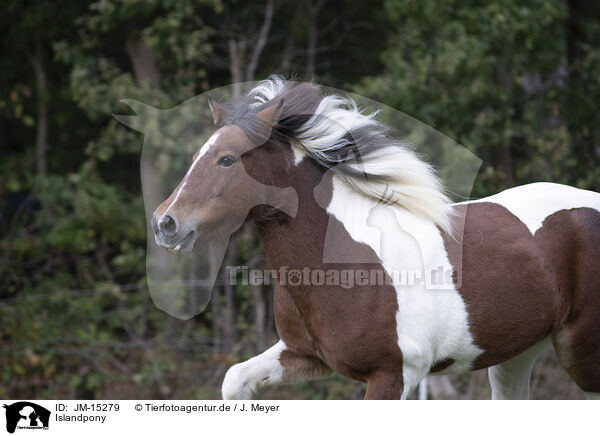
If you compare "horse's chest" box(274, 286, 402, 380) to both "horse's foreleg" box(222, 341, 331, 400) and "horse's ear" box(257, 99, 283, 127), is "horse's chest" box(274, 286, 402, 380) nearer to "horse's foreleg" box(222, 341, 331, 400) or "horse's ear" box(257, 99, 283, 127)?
"horse's foreleg" box(222, 341, 331, 400)

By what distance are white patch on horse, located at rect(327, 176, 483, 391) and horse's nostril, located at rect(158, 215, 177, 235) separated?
0.73 meters

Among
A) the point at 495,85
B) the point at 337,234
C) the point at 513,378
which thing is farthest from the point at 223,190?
the point at 495,85

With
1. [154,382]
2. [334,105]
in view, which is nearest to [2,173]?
[154,382]

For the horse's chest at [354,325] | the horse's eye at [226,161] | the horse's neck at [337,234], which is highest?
the horse's eye at [226,161]

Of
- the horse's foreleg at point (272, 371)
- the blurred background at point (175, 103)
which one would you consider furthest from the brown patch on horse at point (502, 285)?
the blurred background at point (175, 103)

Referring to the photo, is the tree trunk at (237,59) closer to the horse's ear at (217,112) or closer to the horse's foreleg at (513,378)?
the horse's ear at (217,112)

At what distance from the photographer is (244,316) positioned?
6.80 m

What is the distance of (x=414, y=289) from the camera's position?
3.00 m

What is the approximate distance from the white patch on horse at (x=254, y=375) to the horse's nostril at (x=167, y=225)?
812mm

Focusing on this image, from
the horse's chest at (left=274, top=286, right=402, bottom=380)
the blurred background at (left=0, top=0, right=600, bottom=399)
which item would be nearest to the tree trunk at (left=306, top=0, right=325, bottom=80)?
the blurred background at (left=0, top=0, right=600, bottom=399)

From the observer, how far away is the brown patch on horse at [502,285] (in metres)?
3.12

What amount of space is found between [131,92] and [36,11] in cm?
193

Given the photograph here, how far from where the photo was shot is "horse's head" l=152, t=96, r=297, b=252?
2.84m

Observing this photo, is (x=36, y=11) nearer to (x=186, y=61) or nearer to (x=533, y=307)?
(x=186, y=61)
